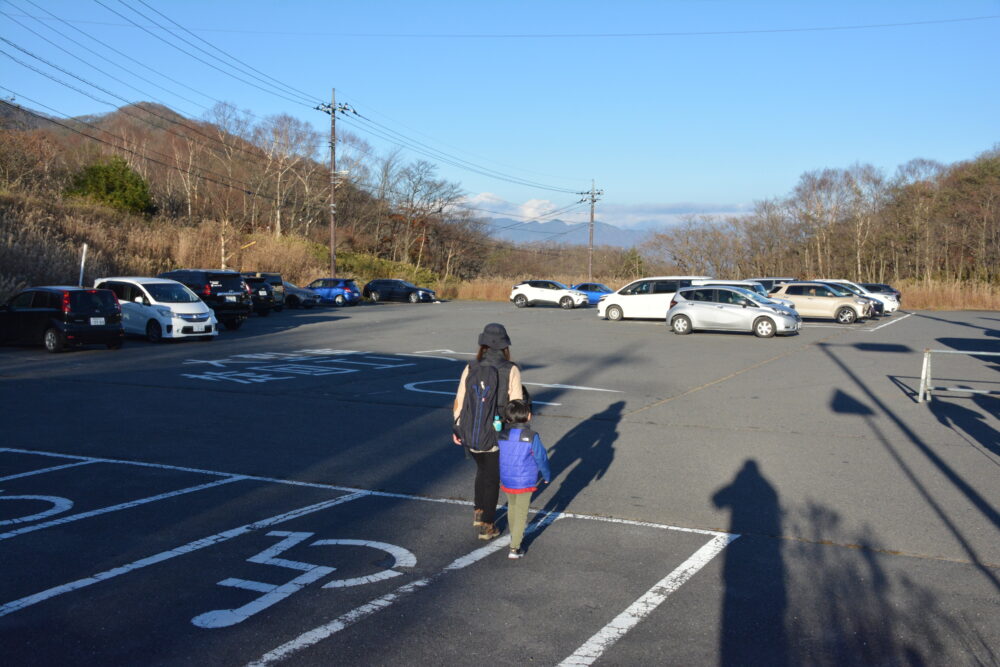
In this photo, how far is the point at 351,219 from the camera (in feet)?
273

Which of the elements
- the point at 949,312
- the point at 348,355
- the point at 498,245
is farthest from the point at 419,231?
the point at 348,355

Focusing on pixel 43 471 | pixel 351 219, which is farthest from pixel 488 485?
pixel 351 219

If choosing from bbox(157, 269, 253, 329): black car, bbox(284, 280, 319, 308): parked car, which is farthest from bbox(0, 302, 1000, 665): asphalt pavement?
bbox(284, 280, 319, 308): parked car

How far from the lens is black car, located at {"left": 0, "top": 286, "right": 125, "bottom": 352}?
19.0 m

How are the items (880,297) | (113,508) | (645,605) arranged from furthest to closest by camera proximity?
1. (880,297)
2. (113,508)
3. (645,605)

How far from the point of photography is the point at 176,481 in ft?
25.1

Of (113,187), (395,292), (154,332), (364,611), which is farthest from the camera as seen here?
(395,292)

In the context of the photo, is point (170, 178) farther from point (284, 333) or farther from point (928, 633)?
point (928, 633)

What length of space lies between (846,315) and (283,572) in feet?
99.2

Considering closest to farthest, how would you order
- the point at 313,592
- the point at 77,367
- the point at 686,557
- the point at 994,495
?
the point at 313,592 → the point at 686,557 → the point at 994,495 → the point at 77,367

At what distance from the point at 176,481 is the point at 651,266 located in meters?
72.8

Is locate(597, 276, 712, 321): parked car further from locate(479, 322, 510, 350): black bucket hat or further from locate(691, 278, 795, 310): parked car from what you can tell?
locate(479, 322, 510, 350): black bucket hat

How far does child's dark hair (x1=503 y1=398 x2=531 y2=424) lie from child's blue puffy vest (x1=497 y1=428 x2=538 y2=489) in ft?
0.27

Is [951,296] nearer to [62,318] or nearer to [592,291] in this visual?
[592,291]
